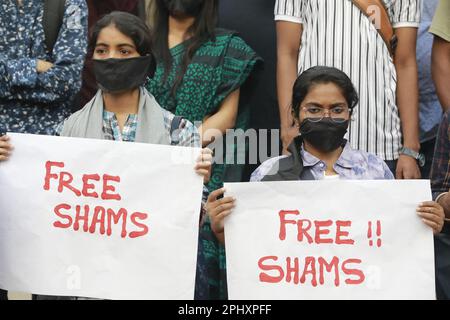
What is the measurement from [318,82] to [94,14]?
1.80 metres

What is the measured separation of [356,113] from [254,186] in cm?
118

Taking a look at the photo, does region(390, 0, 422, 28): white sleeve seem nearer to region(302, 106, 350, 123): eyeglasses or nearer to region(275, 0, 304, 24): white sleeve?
region(275, 0, 304, 24): white sleeve

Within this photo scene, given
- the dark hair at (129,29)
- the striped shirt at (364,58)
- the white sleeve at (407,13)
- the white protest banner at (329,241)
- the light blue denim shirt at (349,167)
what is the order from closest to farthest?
the white protest banner at (329,241)
the light blue denim shirt at (349,167)
the dark hair at (129,29)
the striped shirt at (364,58)
the white sleeve at (407,13)

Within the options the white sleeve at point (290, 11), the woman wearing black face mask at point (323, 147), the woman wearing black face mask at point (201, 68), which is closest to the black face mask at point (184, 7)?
the woman wearing black face mask at point (201, 68)

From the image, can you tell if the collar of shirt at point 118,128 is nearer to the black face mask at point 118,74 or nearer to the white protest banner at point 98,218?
the black face mask at point 118,74

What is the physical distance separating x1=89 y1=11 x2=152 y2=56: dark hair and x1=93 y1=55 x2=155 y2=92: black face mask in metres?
0.10

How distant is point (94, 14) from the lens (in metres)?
6.64

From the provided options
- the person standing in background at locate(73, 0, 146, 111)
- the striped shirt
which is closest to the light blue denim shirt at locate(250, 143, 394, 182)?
the striped shirt

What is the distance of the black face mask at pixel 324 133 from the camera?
17.4ft

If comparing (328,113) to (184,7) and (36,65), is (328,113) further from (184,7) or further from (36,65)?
(36,65)

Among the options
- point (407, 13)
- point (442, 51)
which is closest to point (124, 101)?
point (407, 13)

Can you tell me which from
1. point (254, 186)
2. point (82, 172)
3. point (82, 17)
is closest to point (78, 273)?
point (82, 172)

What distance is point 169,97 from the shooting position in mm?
6176

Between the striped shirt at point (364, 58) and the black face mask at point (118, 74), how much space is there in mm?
998
